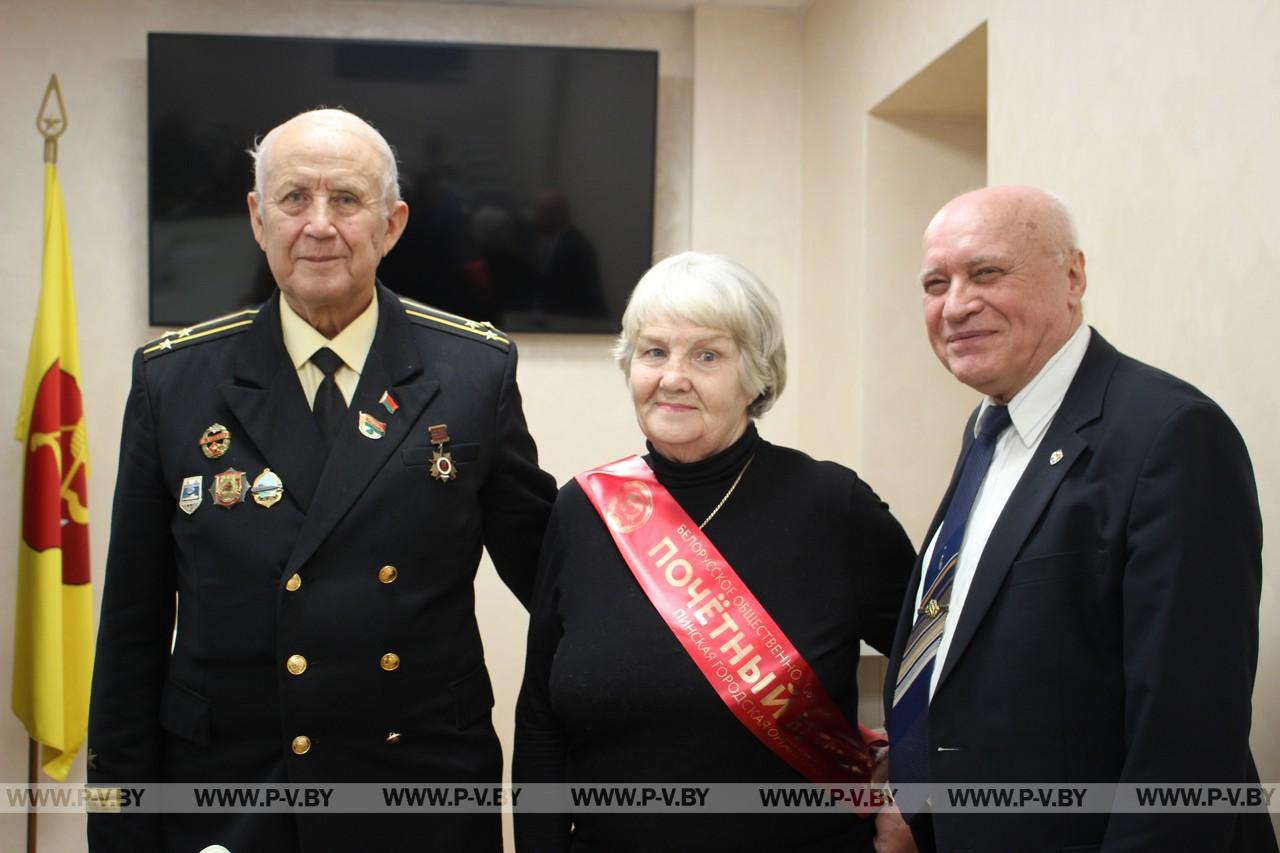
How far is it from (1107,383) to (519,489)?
2.91 feet

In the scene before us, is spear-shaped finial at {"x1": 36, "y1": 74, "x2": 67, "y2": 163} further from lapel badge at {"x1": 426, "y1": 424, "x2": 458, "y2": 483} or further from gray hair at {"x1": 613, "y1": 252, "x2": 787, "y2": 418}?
gray hair at {"x1": 613, "y1": 252, "x2": 787, "y2": 418}

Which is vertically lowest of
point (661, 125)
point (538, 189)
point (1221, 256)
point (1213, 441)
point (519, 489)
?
point (519, 489)

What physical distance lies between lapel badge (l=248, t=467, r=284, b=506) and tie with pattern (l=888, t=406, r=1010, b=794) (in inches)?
35.3

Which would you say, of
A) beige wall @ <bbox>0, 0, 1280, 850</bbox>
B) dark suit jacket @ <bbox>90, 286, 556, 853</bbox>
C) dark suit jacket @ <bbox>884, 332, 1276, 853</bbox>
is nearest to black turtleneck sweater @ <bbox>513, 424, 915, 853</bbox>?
dark suit jacket @ <bbox>90, 286, 556, 853</bbox>

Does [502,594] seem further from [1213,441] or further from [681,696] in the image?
[1213,441]

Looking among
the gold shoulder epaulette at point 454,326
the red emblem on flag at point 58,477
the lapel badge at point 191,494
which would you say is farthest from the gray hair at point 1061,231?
the red emblem on flag at point 58,477

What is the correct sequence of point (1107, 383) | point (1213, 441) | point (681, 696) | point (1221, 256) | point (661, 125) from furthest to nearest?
point (661, 125) → point (1221, 256) → point (681, 696) → point (1107, 383) → point (1213, 441)

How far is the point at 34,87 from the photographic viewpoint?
3873 mm

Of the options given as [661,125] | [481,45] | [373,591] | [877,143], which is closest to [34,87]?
[481,45]

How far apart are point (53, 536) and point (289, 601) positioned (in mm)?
2175

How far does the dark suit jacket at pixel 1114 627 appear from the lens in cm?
119

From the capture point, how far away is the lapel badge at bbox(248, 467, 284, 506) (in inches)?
65.2

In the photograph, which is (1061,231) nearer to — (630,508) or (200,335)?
(630,508)

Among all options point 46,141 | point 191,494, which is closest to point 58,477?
point 46,141
